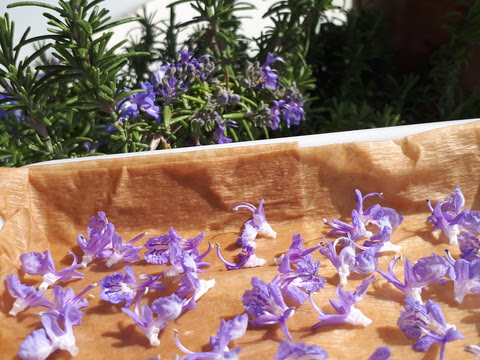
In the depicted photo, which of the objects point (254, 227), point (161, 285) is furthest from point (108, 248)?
point (254, 227)

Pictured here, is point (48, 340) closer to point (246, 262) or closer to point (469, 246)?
point (246, 262)

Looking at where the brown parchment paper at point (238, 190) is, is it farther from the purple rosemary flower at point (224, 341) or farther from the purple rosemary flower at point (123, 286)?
the purple rosemary flower at point (224, 341)

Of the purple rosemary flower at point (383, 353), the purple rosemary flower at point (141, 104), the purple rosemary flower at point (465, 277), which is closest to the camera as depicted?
the purple rosemary flower at point (383, 353)

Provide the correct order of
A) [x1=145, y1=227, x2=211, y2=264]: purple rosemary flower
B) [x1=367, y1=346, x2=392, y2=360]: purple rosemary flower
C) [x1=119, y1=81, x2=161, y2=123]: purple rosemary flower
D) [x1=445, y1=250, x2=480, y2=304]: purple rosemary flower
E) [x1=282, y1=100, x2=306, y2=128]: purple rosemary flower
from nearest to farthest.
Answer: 1. [x1=367, y1=346, x2=392, y2=360]: purple rosemary flower
2. [x1=445, y1=250, x2=480, y2=304]: purple rosemary flower
3. [x1=145, y1=227, x2=211, y2=264]: purple rosemary flower
4. [x1=119, y1=81, x2=161, y2=123]: purple rosemary flower
5. [x1=282, y1=100, x2=306, y2=128]: purple rosemary flower

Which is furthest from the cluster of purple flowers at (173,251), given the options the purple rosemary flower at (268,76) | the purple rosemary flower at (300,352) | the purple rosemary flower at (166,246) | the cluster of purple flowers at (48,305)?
the purple rosemary flower at (268,76)

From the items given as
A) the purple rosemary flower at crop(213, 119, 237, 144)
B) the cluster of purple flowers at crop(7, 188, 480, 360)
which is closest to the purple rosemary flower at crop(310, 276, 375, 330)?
the cluster of purple flowers at crop(7, 188, 480, 360)

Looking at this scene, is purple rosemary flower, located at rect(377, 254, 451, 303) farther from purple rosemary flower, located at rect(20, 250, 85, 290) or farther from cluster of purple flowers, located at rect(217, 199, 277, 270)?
purple rosemary flower, located at rect(20, 250, 85, 290)

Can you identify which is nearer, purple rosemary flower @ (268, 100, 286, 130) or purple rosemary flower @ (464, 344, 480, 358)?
purple rosemary flower @ (464, 344, 480, 358)
